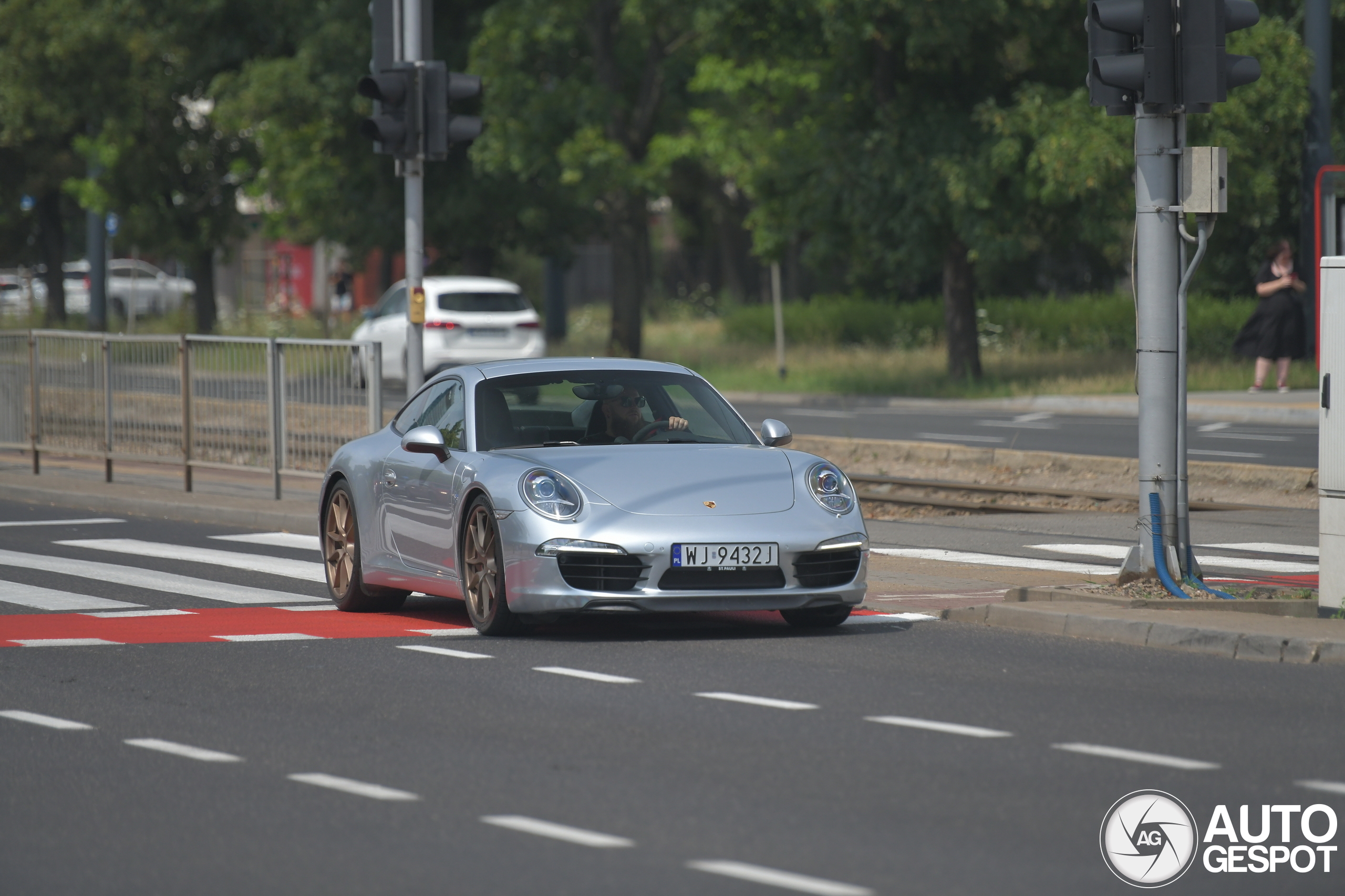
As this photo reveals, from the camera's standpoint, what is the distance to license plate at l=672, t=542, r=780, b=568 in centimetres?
973

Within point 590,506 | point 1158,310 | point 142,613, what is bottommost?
point 142,613

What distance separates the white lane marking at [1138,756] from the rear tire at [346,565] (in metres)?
5.14

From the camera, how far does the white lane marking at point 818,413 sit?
2875 cm

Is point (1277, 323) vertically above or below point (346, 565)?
above

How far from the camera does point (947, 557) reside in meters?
13.6

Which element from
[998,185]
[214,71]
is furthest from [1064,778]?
[214,71]

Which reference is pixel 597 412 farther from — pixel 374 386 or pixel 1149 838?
pixel 374 386

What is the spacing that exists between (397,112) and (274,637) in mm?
7972

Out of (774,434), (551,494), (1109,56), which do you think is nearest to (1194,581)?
(774,434)

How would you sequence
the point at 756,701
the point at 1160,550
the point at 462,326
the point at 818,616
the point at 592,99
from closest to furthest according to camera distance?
the point at 756,701
the point at 818,616
the point at 1160,550
the point at 462,326
the point at 592,99

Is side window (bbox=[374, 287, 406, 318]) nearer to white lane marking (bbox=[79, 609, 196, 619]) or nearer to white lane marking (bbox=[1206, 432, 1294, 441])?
white lane marking (bbox=[1206, 432, 1294, 441])

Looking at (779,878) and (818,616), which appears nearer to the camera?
(779,878)

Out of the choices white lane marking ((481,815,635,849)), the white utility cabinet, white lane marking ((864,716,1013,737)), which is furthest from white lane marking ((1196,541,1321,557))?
white lane marking ((481,815,635,849))

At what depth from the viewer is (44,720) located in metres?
8.02
